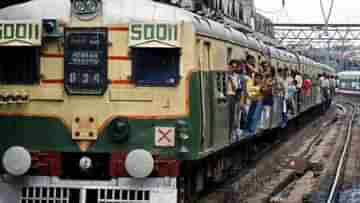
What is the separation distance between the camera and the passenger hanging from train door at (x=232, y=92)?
38.3 ft

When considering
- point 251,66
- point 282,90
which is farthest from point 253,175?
point 282,90

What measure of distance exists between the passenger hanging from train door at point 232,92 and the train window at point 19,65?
3.40 m

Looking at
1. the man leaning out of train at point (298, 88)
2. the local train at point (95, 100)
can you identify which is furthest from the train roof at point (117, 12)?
the man leaning out of train at point (298, 88)

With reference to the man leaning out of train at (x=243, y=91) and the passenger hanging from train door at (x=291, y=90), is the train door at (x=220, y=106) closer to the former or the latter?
the man leaning out of train at (x=243, y=91)

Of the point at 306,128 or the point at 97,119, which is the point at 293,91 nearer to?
the point at 306,128

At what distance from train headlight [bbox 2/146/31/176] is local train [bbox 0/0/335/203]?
0.01 m

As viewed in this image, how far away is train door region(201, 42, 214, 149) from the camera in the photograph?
9.68 meters

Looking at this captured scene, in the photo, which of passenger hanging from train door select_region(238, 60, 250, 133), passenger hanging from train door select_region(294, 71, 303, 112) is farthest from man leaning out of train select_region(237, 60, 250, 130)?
passenger hanging from train door select_region(294, 71, 303, 112)

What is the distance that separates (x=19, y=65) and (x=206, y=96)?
226 cm

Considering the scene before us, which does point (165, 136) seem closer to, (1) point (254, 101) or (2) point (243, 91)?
(2) point (243, 91)

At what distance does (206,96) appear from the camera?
9.87 m

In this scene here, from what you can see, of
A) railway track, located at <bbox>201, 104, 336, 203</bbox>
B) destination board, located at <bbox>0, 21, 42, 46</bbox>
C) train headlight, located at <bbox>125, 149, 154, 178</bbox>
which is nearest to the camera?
train headlight, located at <bbox>125, 149, 154, 178</bbox>

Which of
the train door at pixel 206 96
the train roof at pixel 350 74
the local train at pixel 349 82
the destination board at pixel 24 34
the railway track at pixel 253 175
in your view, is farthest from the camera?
the train roof at pixel 350 74

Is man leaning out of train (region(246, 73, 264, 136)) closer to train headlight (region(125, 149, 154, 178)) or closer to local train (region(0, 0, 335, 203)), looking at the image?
local train (region(0, 0, 335, 203))
